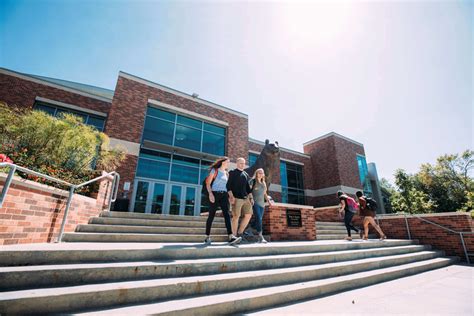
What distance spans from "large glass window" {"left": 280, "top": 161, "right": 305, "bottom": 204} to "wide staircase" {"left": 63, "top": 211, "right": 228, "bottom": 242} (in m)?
13.7

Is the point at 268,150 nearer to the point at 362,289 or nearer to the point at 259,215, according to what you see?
the point at 259,215

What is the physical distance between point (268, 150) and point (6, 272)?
590cm

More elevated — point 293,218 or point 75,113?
point 75,113

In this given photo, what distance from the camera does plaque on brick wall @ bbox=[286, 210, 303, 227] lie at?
18.5 feet

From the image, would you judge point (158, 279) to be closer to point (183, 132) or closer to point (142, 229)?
point (142, 229)

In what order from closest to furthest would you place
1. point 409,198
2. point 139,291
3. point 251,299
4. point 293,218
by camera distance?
point 139,291 → point 251,299 → point 293,218 → point 409,198

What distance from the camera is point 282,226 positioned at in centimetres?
548

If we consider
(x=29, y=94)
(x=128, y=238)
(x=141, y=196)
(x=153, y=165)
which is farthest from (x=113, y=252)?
(x=29, y=94)

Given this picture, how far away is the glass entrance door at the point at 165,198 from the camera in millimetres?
10343

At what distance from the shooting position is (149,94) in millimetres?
11758

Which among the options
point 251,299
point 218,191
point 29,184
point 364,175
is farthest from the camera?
point 364,175

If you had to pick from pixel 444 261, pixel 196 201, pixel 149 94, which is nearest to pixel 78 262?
pixel 444 261

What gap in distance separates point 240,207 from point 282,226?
195 cm

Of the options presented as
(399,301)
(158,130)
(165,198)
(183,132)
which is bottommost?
(399,301)
